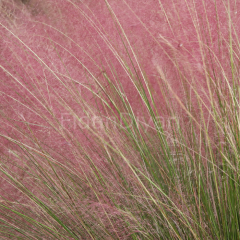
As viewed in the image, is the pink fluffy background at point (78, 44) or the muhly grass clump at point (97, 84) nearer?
the muhly grass clump at point (97, 84)

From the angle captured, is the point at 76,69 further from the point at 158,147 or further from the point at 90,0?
the point at 158,147

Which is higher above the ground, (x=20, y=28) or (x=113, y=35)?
(x=20, y=28)

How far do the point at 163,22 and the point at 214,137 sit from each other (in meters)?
0.53

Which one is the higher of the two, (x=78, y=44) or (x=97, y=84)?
(x=78, y=44)

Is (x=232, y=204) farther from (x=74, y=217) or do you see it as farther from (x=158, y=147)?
(x=74, y=217)

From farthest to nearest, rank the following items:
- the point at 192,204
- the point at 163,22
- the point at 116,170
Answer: the point at 163,22
the point at 116,170
the point at 192,204

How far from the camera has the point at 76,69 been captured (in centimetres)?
110

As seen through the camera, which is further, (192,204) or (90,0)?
(90,0)

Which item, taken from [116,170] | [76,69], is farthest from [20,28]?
[116,170]

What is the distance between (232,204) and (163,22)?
0.77 metres

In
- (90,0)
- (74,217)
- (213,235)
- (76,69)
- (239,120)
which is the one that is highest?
(90,0)

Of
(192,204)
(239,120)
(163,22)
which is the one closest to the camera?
(239,120)

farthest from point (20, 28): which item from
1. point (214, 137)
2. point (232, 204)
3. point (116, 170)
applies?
point (232, 204)

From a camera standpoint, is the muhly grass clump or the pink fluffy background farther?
the pink fluffy background
